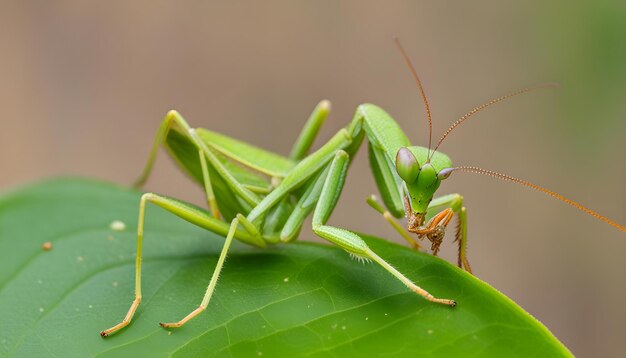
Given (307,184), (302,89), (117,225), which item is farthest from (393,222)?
(302,89)

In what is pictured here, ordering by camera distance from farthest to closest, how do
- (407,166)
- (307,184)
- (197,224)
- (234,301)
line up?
(307,184) → (197,224) → (407,166) → (234,301)

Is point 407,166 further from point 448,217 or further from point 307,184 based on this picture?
point 307,184

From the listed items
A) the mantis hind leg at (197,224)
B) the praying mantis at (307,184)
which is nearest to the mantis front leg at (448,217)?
the praying mantis at (307,184)

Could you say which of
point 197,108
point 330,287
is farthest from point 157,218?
point 197,108

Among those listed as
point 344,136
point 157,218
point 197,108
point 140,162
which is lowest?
point 140,162

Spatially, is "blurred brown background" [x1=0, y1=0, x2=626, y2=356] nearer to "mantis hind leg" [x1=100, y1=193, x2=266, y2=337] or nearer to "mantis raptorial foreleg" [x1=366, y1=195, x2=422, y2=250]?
"mantis raptorial foreleg" [x1=366, y1=195, x2=422, y2=250]

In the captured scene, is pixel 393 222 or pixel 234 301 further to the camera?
pixel 393 222

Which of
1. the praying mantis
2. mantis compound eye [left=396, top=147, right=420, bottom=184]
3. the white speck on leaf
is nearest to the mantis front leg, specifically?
the praying mantis

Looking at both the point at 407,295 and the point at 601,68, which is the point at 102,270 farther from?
the point at 601,68
